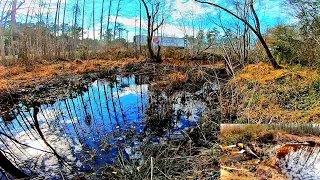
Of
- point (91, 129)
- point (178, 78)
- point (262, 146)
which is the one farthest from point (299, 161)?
point (178, 78)

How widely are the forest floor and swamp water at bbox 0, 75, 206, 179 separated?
2.79 ft

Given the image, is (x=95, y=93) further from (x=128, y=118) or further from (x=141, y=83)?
(x=128, y=118)

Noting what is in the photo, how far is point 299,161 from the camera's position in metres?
2.01

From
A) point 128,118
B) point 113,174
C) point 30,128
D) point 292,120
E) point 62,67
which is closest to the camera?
point 113,174

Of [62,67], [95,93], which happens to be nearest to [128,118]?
[95,93]

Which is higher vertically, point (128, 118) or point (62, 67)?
point (62, 67)

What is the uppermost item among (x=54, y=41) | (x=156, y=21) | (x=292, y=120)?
(x=156, y=21)

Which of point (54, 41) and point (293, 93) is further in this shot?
point (54, 41)

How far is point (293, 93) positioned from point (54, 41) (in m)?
10.7

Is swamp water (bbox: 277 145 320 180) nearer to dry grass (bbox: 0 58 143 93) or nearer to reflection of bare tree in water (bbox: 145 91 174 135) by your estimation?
reflection of bare tree in water (bbox: 145 91 174 135)

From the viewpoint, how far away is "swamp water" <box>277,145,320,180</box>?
5.99 feet

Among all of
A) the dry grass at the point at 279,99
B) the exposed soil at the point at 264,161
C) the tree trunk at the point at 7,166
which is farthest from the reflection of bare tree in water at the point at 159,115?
the tree trunk at the point at 7,166

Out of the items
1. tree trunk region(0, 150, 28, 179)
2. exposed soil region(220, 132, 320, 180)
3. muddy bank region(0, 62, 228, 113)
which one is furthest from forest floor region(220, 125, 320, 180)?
tree trunk region(0, 150, 28, 179)

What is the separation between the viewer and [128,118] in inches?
149
